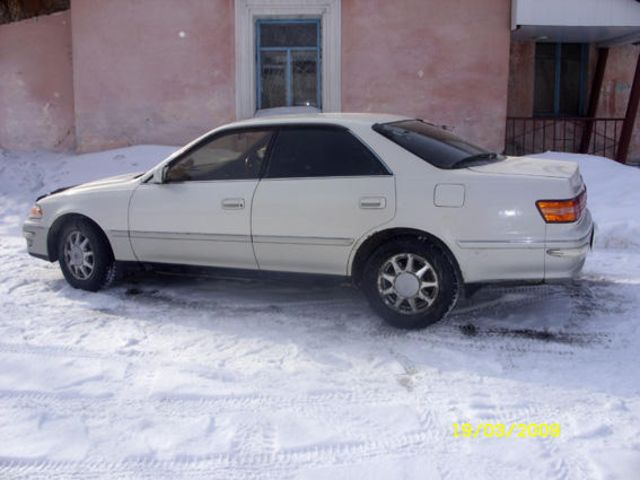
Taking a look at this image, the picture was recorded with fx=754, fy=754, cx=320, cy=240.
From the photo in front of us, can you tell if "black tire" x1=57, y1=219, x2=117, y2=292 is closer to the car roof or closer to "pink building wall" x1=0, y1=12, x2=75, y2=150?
the car roof

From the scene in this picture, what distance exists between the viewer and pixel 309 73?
12.8 metres

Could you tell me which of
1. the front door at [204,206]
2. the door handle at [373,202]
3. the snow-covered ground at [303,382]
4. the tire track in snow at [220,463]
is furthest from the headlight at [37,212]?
the tire track in snow at [220,463]

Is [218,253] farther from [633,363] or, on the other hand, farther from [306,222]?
[633,363]

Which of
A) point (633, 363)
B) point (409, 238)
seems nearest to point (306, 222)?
point (409, 238)

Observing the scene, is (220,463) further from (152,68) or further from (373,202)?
(152,68)

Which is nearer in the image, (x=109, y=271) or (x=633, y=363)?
(x=633, y=363)

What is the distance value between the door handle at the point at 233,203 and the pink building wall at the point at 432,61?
709cm

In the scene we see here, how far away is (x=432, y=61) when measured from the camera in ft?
40.5

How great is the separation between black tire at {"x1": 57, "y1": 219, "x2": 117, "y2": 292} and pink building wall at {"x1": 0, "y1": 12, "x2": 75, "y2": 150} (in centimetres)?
785

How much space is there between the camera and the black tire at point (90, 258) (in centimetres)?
629

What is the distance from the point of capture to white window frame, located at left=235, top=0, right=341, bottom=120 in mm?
12250

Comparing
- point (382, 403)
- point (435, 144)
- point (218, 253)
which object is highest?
point (435, 144)

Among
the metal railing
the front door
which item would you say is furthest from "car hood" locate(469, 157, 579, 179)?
the metal railing

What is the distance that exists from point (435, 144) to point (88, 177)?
792 centimetres
